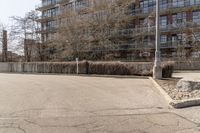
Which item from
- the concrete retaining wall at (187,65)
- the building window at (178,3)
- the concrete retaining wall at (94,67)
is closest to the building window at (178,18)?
the building window at (178,3)

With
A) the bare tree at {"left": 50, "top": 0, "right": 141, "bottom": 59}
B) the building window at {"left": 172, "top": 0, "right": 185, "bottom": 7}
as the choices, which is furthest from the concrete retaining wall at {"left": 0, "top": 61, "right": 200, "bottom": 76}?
the building window at {"left": 172, "top": 0, "right": 185, "bottom": 7}

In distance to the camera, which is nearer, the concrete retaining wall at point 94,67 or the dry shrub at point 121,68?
the dry shrub at point 121,68

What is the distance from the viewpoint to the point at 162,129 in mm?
7059

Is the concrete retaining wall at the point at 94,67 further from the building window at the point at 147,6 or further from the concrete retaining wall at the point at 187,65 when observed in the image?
the building window at the point at 147,6

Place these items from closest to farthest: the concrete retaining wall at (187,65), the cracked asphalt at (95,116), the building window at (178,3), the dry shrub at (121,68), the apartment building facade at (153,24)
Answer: the cracked asphalt at (95,116) < the dry shrub at (121,68) < the concrete retaining wall at (187,65) < the apartment building facade at (153,24) < the building window at (178,3)

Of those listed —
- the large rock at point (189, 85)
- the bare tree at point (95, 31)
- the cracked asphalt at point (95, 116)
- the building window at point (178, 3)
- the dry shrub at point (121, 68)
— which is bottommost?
the cracked asphalt at point (95, 116)

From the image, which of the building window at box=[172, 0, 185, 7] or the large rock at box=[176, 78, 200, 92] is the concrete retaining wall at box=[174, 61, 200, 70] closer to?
the building window at box=[172, 0, 185, 7]

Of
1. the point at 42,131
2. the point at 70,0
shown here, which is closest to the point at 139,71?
the point at 42,131

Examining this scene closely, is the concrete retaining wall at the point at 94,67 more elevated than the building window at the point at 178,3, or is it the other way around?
the building window at the point at 178,3

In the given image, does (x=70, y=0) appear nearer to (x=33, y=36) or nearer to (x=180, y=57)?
(x=33, y=36)

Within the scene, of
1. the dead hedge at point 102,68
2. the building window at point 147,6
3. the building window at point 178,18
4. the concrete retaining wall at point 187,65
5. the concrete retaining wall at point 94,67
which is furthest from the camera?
the building window at point 147,6

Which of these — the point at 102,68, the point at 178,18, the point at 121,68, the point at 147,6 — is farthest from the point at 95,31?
the point at 121,68

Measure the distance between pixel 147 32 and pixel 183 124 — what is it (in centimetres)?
4263

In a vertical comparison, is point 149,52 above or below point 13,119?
above
